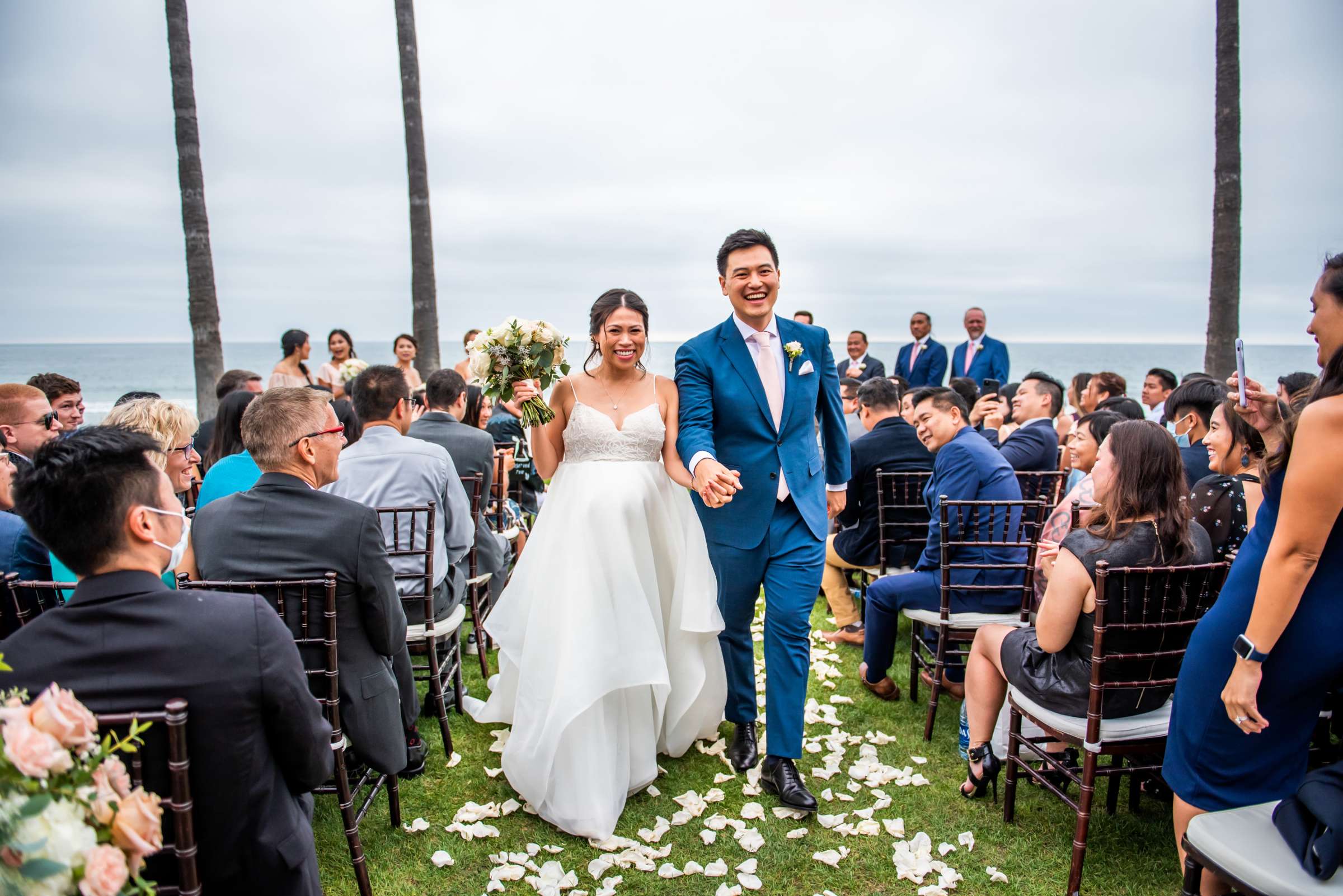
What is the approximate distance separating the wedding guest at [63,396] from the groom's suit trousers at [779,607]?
407 cm

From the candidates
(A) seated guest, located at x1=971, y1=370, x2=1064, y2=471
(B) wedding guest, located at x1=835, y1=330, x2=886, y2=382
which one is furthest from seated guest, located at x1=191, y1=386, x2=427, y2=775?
(B) wedding guest, located at x1=835, y1=330, x2=886, y2=382

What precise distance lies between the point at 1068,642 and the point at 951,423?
1.98 m

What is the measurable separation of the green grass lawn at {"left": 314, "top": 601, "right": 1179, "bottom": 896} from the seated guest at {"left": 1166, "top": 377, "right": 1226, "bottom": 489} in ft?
6.94

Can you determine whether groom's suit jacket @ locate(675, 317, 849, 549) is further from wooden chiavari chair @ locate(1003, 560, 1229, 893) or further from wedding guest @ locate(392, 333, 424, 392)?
wedding guest @ locate(392, 333, 424, 392)

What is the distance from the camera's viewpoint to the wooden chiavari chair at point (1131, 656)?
2.87 metres

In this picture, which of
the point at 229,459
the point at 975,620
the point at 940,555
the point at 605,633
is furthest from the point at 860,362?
the point at 229,459

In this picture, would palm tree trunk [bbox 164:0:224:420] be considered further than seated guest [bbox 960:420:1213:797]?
Yes

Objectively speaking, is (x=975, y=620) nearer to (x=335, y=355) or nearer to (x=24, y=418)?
(x=24, y=418)

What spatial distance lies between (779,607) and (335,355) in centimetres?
853

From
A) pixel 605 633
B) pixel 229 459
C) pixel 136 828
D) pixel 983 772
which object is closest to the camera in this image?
pixel 136 828

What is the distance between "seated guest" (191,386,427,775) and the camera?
2789 millimetres

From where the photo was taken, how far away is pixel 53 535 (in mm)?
1716

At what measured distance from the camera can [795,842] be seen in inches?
131

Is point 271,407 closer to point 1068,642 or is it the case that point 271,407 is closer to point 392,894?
point 392,894
